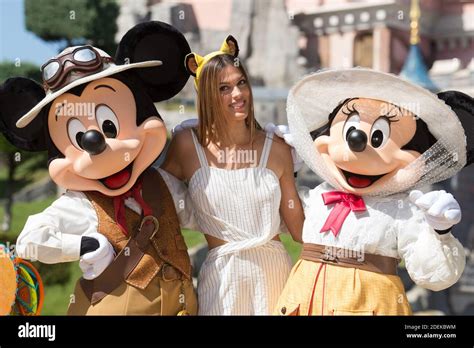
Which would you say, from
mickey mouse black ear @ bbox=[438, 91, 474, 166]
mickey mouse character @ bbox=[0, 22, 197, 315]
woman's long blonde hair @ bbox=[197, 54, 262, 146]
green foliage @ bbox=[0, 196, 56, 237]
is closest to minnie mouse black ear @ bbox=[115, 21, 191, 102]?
mickey mouse character @ bbox=[0, 22, 197, 315]

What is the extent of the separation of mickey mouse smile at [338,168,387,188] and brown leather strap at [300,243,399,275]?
262 mm

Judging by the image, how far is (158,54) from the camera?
3.59m

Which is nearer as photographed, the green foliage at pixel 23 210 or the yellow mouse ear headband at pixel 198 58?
the yellow mouse ear headband at pixel 198 58

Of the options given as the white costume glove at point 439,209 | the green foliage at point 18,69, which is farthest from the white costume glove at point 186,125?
the green foliage at point 18,69

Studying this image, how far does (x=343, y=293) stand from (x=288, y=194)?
1.61 feet

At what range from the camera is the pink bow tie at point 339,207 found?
334 cm

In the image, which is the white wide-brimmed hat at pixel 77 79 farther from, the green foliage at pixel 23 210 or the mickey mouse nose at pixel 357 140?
the green foliage at pixel 23 210

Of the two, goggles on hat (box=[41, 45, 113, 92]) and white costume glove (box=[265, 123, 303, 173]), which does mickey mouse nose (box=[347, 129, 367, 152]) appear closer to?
white costume glove (box=[265, 123, 303, 173])

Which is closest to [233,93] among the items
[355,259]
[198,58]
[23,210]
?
[198,58]

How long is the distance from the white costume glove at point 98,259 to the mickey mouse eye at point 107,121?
39 cm

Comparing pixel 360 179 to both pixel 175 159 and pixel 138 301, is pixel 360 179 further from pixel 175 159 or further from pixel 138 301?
pixel 138 301
